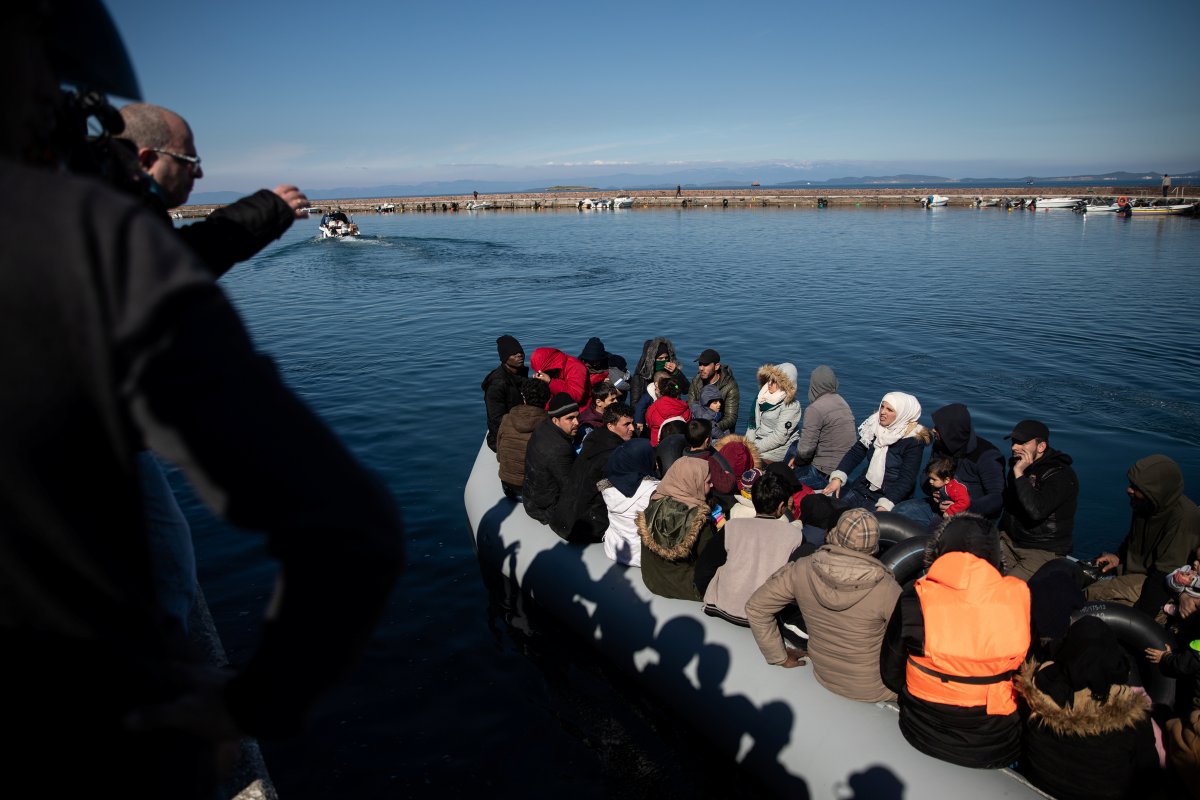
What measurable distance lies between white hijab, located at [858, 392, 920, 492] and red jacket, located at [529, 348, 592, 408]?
353 centimetres

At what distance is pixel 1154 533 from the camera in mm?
5113

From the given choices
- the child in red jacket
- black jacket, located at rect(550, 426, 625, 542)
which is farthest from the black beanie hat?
black jacket, located at rect(550, 426, 625, 542)

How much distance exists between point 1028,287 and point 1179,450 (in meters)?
16.7

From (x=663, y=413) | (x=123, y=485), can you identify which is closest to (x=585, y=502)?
(x=663, y=413)

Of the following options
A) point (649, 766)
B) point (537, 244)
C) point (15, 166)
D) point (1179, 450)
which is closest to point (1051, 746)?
point (649, 766)

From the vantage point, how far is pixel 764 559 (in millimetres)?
4828

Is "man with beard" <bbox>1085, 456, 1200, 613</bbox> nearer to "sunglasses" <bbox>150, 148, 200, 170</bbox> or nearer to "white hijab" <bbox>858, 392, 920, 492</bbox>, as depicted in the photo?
"white hijab" <bbox>858, 392, 920, 492</bbox>

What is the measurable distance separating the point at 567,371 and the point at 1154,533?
616 cm

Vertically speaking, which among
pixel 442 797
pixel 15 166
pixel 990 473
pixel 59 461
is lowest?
pixel 442 797

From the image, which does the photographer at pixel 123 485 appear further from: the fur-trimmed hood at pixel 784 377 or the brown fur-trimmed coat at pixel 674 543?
the fur-trimmed hood at pixel 784 377

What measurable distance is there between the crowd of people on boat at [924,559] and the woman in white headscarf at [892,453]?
21 millimetres

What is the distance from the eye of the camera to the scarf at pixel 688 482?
5250mm

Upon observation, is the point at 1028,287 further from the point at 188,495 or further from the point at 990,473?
the point at 188,495

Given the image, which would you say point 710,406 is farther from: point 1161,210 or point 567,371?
point 1161,210
